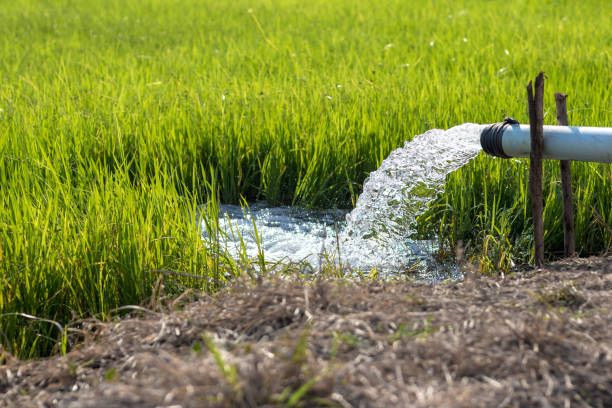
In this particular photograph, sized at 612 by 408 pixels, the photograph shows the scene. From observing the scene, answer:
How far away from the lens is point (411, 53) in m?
5.84

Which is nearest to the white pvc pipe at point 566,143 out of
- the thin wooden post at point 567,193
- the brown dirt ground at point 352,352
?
the thin wooden post at point 567,193

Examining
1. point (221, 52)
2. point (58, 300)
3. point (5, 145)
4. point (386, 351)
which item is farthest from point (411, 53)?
point (386, 351)

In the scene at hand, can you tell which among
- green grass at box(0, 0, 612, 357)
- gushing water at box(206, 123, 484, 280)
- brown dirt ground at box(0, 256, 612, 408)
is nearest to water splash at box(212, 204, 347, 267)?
gushing water at box(206, 123, 484, 280)

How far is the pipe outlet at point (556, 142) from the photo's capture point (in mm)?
2207

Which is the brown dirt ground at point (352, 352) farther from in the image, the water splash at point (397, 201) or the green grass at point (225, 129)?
the water splash at point (397, 201)

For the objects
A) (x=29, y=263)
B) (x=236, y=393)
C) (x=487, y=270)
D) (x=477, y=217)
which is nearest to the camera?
(x=236, y=393)

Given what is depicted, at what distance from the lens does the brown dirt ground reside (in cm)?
120

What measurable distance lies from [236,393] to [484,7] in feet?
28.6

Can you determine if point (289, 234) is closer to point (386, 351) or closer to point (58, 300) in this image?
point (58, 300)

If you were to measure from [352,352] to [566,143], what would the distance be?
1.33 meters

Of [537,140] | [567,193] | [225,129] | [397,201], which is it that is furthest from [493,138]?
[225,129]

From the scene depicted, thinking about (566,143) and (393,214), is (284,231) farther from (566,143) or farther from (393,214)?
(566,143)

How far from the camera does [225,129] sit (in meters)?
3.60

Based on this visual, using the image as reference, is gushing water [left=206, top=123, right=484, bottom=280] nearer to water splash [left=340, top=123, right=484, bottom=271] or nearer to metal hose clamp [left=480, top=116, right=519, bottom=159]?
water splash [left=340, top=123, right=484, bottom=271]
